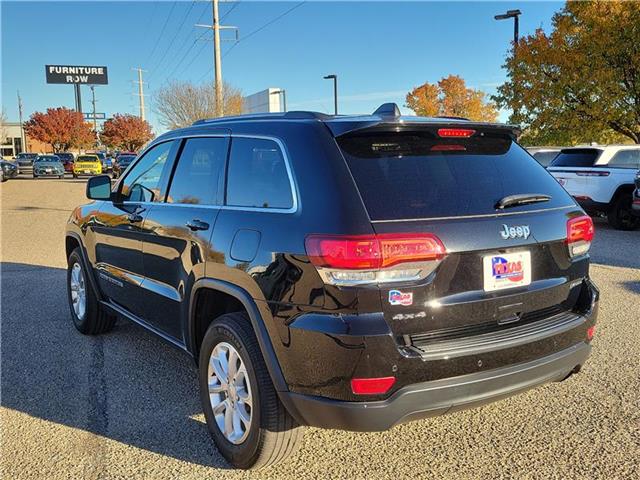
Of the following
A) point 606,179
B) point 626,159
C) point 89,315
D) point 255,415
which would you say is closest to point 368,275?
point 255,415

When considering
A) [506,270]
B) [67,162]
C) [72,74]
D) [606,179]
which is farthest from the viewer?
[72,74]

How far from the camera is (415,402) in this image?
2.49 meters

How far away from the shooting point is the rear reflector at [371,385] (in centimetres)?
243

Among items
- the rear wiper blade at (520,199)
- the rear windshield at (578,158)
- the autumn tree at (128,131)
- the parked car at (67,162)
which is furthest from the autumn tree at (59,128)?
the rear wiper blade at (520,199)

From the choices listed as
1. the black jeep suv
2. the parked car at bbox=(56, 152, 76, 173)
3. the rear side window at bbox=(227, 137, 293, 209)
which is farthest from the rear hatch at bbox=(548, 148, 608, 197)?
the parked car at bbox=(56, 152, 76, 173)

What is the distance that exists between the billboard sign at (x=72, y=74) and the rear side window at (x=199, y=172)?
99.7 m

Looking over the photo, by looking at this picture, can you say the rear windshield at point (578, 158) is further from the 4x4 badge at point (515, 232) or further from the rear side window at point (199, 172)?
the rear side window at point (199, 172)

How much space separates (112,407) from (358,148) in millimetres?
2415

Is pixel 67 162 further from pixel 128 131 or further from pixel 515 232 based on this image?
pixel 515 232

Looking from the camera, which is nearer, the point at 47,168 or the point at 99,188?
the point at 99,188

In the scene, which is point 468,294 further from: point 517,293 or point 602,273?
point 602,273

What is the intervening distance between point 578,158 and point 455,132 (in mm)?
10503

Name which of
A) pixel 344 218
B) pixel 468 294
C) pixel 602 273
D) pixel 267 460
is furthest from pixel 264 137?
pixel 602 273

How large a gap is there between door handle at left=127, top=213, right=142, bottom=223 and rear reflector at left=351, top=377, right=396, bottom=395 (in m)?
2.31
